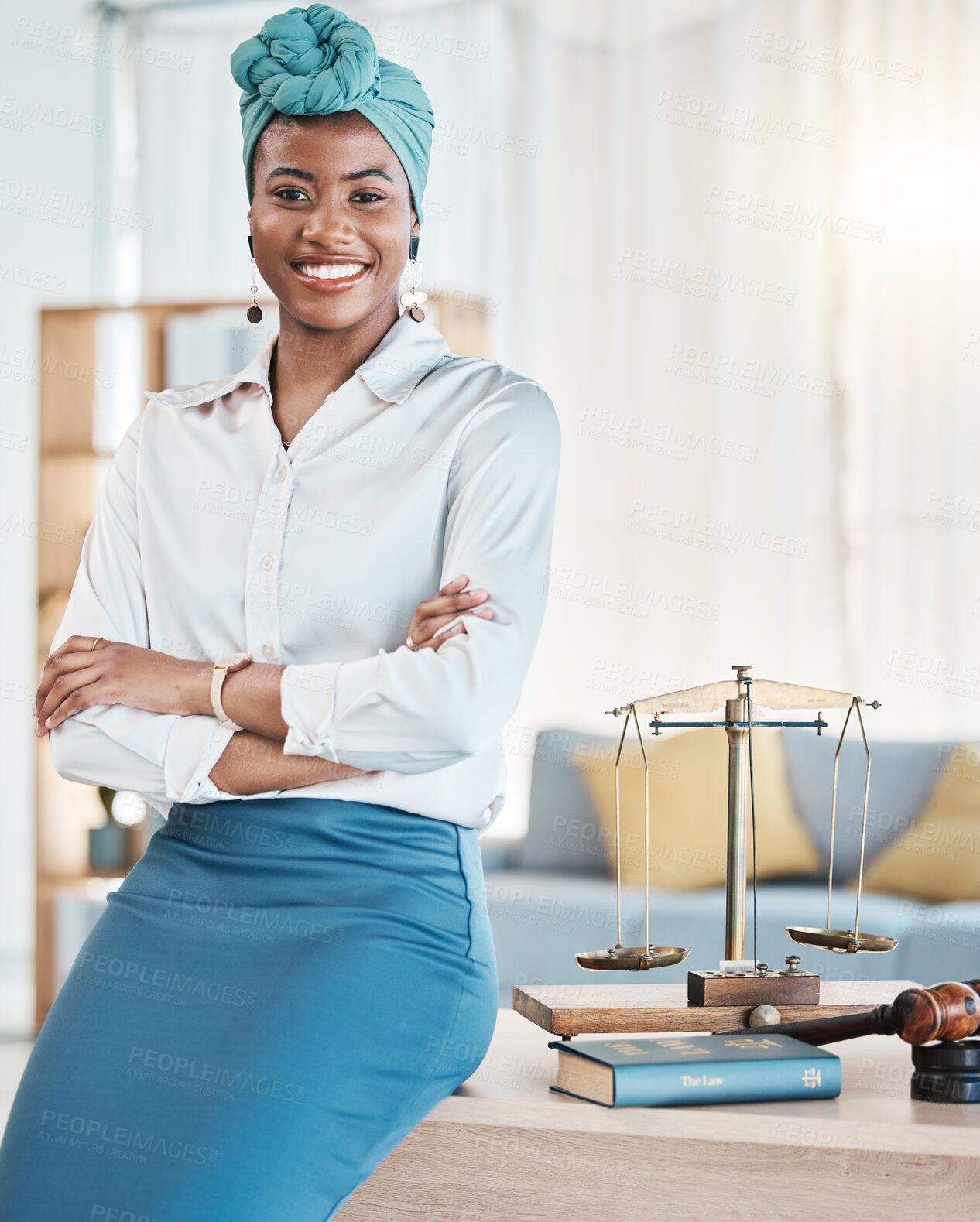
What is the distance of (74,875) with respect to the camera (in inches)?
147

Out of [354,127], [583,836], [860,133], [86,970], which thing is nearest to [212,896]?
[86,970]

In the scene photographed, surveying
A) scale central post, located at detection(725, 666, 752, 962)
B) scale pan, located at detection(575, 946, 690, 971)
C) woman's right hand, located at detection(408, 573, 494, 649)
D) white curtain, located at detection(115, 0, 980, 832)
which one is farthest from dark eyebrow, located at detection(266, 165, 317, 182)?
white curtain, located at detection(115, 0, 980, 832)

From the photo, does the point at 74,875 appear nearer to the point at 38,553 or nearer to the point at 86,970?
the point at 38,553

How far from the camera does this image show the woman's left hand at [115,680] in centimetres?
129

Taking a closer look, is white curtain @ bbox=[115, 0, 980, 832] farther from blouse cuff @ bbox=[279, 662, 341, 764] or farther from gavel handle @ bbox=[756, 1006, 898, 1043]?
blouse cuff @ bbox=[279, 662, 341, 764]

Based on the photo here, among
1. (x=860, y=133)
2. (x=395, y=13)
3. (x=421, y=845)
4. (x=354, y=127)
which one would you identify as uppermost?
(x=395, y=13)

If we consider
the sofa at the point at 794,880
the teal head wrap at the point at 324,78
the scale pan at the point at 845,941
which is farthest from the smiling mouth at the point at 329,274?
the sofa at the point at 794,880

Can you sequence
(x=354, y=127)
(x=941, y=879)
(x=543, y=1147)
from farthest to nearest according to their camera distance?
(x=941, y=879)
(x=354, y=127)
(x=543, y=1147)

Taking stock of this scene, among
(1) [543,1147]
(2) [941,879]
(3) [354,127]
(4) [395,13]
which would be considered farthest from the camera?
(4) [395,13]

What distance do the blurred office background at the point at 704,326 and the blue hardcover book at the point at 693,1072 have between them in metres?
2.67

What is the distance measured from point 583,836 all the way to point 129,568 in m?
2.30

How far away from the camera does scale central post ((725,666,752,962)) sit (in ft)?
4.66

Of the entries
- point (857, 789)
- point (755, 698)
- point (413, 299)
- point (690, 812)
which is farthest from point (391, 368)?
point (857, 789)

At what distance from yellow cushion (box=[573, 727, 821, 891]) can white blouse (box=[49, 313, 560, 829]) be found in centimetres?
206
